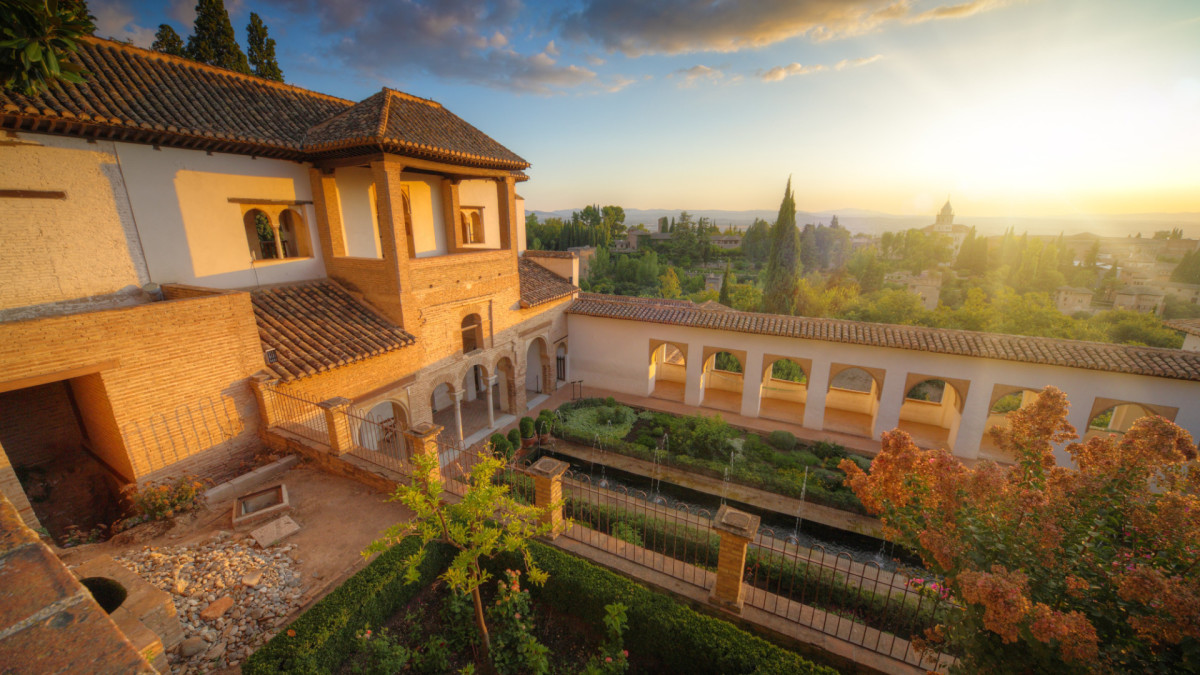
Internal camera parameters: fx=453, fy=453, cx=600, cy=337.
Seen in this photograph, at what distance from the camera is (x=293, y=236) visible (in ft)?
36.6

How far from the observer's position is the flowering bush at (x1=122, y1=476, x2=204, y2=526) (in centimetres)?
650

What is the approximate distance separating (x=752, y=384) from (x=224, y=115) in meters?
15.2

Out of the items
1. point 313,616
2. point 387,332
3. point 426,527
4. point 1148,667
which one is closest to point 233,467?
point 387,332

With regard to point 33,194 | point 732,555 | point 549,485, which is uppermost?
point 33,194

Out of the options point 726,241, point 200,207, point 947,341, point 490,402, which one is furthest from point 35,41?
point 726,241

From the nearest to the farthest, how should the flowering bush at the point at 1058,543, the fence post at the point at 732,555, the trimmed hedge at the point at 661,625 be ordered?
1. the flowering bush at the point at 1058,543
2. the trimmed hedge at the point at 661,625
3. the fence post at the point at 732,555

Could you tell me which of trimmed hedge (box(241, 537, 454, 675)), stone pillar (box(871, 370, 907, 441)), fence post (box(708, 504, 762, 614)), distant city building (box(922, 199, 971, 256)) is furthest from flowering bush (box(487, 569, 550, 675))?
distant city building (box(922, 199, 971, 256))

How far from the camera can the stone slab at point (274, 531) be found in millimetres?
6207

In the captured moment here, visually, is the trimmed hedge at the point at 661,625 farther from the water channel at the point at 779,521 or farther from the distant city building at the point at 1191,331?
the distant city building at the point at 1191,331

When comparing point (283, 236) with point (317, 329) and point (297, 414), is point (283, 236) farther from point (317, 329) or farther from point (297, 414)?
point (297, 414)

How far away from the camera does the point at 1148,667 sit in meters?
2.57

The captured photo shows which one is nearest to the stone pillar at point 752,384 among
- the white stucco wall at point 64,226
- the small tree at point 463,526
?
the small tree at point 463,526

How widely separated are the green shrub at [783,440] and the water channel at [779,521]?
107 inches

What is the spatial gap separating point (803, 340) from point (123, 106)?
52.8ft
